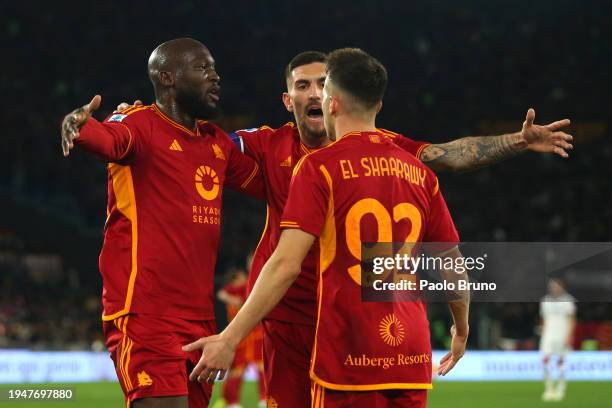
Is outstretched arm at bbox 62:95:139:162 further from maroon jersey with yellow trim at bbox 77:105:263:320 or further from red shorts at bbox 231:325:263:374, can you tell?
red shorts at bbox 231:325:263:374

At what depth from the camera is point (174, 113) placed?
17.9ft

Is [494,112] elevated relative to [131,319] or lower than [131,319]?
elevated

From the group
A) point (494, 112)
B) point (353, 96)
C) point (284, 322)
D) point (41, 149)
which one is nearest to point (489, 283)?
point (284, 322)

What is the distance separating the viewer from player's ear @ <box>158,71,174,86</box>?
5465 mm

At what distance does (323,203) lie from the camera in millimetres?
3979

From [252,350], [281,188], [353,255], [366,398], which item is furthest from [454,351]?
[252,350]

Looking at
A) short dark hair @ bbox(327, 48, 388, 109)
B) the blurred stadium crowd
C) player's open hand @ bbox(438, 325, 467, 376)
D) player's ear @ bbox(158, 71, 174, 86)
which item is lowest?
player's open hand @ bbox(438, 325, 467, 376)

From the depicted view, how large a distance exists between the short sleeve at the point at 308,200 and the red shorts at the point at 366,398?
0.68 m

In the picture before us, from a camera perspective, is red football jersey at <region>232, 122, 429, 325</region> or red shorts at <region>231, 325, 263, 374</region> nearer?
red football jersey at <region>232, 122, 429, 325</region>

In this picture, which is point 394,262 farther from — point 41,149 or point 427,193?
point 41,149

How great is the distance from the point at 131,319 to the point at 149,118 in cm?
112

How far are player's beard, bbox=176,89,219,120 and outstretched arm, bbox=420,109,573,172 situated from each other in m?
1.24

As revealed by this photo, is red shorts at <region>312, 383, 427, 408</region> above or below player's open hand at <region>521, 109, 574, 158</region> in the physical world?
below

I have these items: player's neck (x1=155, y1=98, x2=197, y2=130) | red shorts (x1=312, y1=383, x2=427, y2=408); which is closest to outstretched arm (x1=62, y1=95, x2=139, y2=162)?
player's neck (x1=155, y1=98, x2=197, y2=130)
